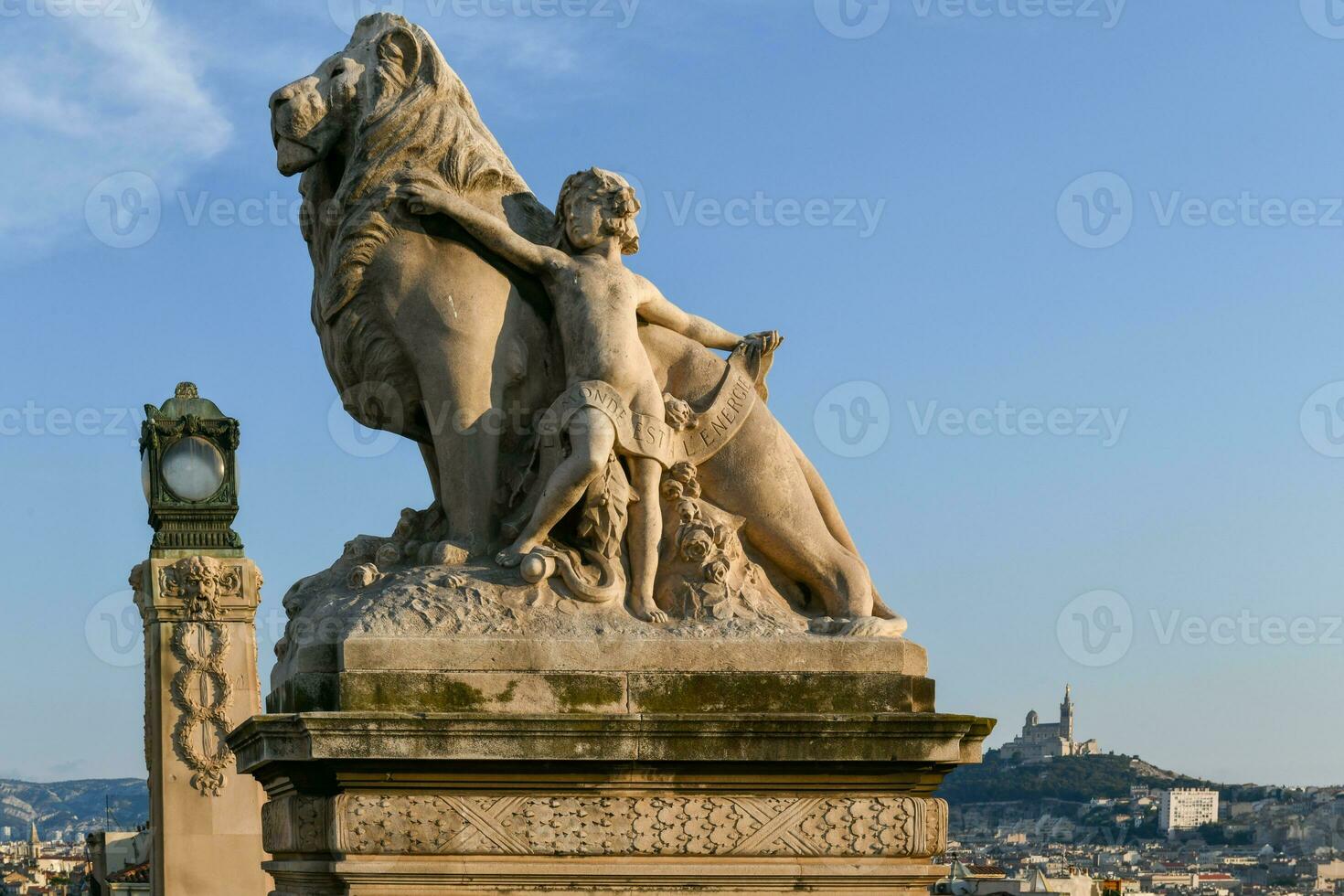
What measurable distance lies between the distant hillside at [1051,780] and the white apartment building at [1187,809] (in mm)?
647

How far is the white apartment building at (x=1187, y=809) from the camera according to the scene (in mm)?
92438

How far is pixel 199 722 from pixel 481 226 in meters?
12.6

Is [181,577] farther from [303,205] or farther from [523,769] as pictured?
[523,769]

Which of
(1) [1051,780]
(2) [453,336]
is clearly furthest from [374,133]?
(1) [1051,780]

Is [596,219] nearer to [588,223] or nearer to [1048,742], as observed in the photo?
[588,223]

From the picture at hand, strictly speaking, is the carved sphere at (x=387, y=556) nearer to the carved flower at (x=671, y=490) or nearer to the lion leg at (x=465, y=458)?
the lion leg at (x=465, y=458)

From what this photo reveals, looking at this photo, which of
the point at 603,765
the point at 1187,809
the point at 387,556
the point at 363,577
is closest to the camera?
the point at 603,765

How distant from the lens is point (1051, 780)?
260 ft

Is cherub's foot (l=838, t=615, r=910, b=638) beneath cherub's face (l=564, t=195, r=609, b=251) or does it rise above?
beneath

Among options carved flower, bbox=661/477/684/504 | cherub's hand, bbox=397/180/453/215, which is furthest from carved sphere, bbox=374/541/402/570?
cherub's hand, bbox=397/180/453/215

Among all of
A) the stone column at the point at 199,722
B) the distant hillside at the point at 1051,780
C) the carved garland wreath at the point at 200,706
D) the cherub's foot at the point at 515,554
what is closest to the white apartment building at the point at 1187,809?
the distant hillside at the point at 1051,780

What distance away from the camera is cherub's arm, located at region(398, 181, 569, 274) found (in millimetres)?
9406

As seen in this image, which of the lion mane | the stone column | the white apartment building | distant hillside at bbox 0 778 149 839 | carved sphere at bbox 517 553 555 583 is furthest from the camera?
distant hillside at bbox 0 778 149 839

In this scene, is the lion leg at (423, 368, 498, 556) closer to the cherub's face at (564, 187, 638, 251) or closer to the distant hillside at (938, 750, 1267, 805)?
the cherub's face at (564, 187, 638, 251)
